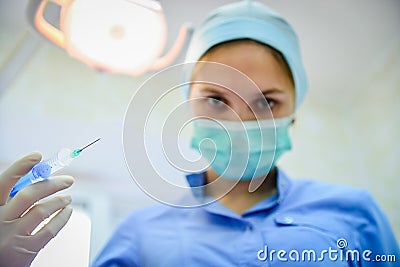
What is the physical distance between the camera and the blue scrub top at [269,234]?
0.66 m

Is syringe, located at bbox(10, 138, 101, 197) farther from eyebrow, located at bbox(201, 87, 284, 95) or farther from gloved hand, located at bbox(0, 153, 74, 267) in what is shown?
eyebrow, located at bbox(201, 87, 284, 95)

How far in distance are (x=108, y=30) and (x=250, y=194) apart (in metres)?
0.38

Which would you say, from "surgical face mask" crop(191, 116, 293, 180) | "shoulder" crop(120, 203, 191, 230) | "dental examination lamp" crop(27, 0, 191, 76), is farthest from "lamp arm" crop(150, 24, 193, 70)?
"shoulder" crop(120, 203, 191, 230)

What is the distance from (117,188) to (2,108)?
0.28 metres

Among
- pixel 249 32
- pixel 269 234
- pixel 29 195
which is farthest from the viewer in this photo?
pixel 249 32

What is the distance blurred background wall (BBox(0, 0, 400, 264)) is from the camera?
2.87 ft

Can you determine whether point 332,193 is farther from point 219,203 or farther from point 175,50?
point 175,50

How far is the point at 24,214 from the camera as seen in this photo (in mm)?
579

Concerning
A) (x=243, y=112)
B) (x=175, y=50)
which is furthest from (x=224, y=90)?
(x=175, y=50)

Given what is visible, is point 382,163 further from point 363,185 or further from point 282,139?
point 282,139

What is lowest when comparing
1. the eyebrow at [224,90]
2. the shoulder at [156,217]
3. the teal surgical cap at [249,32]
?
the shoulder at [156,217]

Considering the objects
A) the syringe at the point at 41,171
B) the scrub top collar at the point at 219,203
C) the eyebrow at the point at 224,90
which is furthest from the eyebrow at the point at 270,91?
the syringe at the point at 41,171

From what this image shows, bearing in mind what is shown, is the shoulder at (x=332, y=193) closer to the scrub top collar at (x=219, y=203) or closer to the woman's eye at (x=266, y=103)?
the scrub top collar at (x=219, y=203)

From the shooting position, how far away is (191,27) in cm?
92
